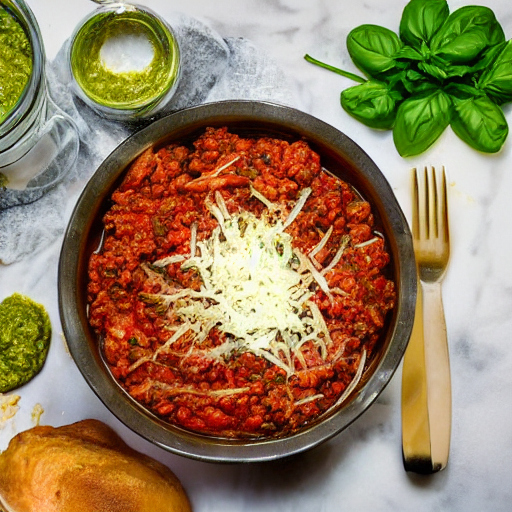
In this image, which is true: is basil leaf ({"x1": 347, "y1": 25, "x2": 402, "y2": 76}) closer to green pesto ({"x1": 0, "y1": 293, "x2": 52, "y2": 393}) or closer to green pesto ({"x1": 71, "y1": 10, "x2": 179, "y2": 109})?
green pesto ({"x1": 71, "y1": 10, "x2": 179, "y2": 109})

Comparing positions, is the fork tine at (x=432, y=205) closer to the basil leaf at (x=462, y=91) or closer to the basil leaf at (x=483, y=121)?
the basil leaf at (x=483, y=121)

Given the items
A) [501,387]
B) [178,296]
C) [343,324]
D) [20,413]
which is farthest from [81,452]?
[501,387]

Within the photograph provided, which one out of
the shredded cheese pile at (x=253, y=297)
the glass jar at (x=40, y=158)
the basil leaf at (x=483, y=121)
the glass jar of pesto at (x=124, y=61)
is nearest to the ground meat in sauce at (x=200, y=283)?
the shredded cheese pile at (x=253, y=297)

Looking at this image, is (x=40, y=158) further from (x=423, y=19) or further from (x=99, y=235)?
(x=423, y=19)

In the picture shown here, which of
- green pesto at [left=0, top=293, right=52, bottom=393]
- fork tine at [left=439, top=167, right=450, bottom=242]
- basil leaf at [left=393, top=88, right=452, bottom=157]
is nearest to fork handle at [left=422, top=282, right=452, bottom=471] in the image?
fork tine at [left=439, top=167, right=450, bottom=242]

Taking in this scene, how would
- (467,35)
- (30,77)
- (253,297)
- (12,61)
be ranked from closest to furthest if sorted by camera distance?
(253,297), (30,77), (12,61), (467,35)

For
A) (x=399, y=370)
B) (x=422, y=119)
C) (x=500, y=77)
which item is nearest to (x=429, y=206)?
(x=422, y=119)
